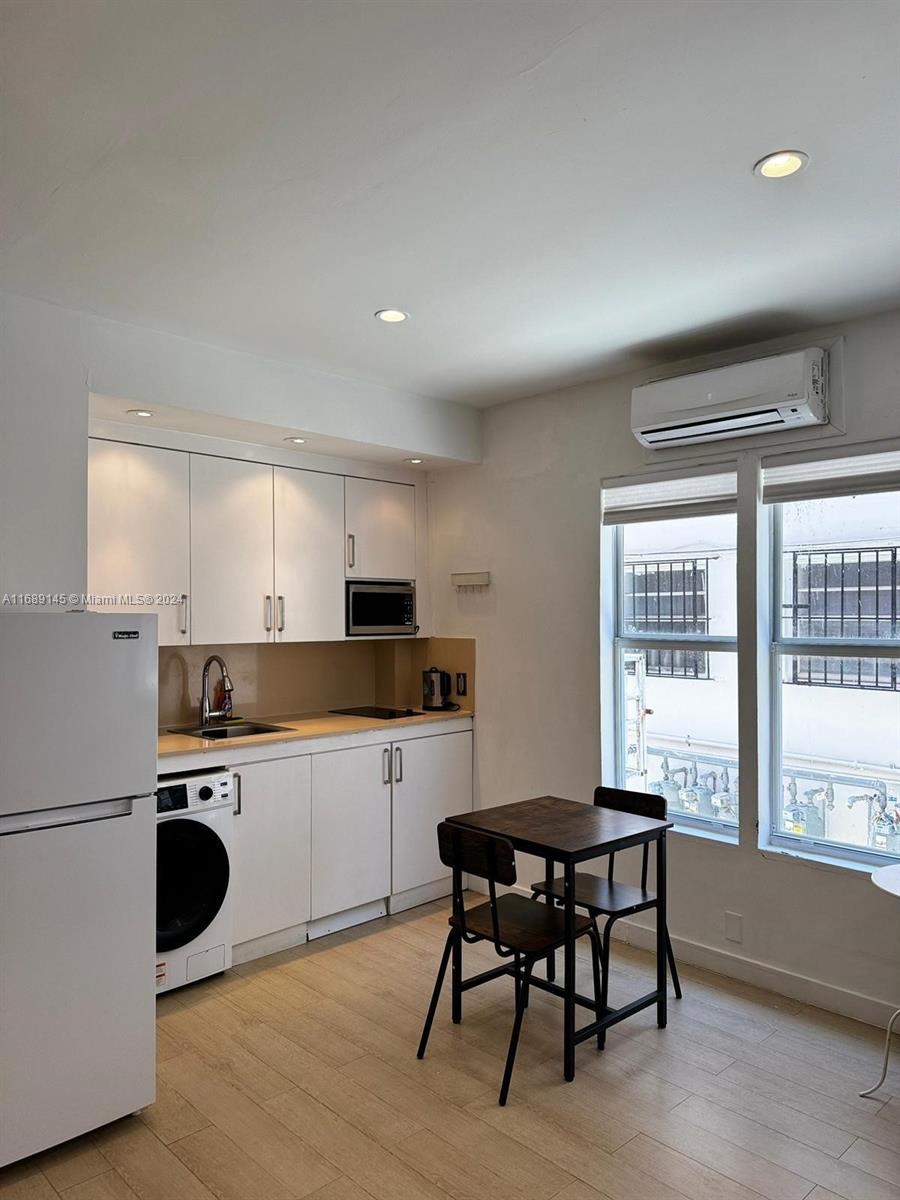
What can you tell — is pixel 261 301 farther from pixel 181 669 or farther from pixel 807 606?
pixel 807 606

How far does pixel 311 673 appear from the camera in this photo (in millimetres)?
4922

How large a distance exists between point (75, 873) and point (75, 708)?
1.61ft

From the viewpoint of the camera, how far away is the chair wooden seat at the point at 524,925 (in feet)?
9.07

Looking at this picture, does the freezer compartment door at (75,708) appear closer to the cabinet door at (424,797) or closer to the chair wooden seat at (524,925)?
the chair wooden seat at (524,925)

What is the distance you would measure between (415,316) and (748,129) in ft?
4.97

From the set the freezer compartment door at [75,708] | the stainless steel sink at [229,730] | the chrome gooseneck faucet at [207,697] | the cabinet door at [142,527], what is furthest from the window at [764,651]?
the freezer compartment door at [75,708]

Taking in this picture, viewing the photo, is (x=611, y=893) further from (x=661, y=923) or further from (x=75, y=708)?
(x=75, y=708)

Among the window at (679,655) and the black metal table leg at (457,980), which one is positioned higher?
the window at (679,655)

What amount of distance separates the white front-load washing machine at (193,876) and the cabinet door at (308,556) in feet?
3.15

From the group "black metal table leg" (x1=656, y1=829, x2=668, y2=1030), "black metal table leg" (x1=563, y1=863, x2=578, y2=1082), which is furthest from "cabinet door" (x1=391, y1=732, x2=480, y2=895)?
"black metal table leg" (x1=563, y1=863, x2=578, y2=1082)

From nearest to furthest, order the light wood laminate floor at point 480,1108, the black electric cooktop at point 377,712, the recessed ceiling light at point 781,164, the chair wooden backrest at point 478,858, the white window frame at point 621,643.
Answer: the recessed ceiling light at point 781,164, the light wood laminate floor at point 480,1108, the chair wooden backrest at point 478,858, the white window frame at point 621,643, the black electric cooktop at point 377,712

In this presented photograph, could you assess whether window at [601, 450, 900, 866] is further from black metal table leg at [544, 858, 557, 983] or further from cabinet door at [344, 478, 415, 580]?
cabinet door at [344, 478, 415, 580]

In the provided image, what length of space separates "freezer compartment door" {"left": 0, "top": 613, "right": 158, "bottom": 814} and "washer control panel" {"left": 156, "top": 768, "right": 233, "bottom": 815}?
0.82 metres

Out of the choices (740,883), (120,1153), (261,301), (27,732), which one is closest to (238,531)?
(261,301)
